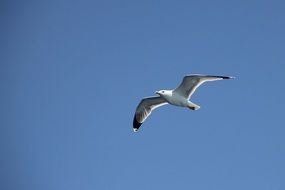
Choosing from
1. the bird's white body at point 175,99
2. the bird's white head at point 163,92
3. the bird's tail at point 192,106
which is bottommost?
the bird's tail at point 192,106

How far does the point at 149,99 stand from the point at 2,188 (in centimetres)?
10305

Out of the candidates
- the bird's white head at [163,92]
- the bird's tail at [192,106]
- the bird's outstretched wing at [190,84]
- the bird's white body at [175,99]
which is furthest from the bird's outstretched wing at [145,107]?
the bird's tail at [192,106]

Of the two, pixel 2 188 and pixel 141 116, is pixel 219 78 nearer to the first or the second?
pixel 141 116

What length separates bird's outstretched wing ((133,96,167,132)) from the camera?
20.2 m

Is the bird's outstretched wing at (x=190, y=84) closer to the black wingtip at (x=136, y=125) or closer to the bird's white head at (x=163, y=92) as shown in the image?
the bird's white head at (x=163, y=92)

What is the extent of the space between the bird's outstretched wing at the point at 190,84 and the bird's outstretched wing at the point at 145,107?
182 cm

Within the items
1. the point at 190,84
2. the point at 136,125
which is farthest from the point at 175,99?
the point at 136,125

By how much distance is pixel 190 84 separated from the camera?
17953 millimetres

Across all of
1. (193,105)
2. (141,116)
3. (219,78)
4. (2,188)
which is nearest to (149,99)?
(141,116)

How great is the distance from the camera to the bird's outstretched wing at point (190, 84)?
57.5 feet

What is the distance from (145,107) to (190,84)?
3.09m

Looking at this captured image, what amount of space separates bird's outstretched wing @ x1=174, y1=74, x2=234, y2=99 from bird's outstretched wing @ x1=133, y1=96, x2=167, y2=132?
71.6 inches

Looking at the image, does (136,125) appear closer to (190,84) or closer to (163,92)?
(163,92)

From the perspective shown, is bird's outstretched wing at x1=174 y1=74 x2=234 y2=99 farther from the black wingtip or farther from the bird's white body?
the black wingtip
